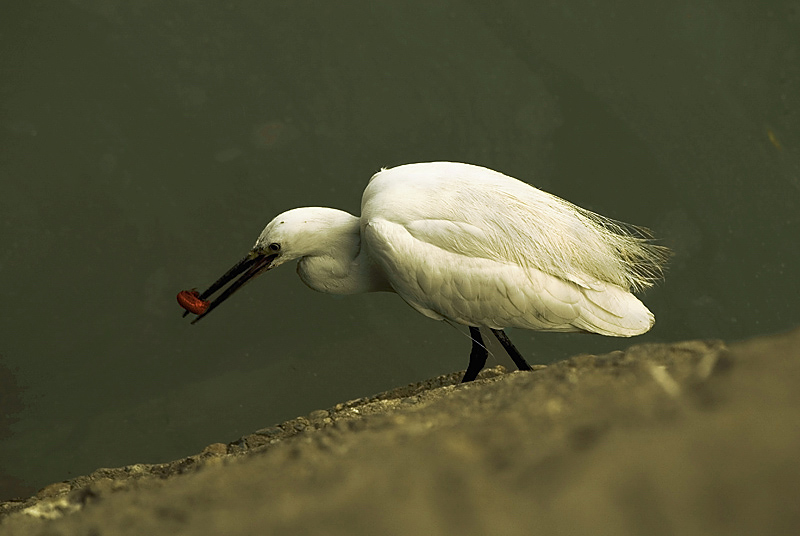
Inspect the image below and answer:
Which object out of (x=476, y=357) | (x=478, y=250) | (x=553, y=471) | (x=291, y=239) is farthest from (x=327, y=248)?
(x=553, y=471)

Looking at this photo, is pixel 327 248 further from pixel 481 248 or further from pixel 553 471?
pixel 553 471

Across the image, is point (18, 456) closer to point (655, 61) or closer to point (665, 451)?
point (665, 451)

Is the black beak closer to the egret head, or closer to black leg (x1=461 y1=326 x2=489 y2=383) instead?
the egret head

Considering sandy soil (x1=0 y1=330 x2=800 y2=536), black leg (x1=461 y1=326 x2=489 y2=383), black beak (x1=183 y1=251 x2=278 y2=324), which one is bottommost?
A: black leg (x1=461 y1=326 x2=489 y2=383)

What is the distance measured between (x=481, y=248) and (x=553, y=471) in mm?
1065

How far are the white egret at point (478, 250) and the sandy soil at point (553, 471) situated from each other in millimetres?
Answer: 843

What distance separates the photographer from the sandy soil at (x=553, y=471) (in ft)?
1.60

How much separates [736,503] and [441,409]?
36cm

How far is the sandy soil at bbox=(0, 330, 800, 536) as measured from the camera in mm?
489

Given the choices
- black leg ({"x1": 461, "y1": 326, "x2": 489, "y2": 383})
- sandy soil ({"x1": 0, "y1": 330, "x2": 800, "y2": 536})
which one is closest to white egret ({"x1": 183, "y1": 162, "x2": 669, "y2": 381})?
black leg ({"x1": 461, "y1": 326, "x2": 489, "y2": 383})

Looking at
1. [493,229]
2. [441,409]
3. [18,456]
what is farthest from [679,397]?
[18,456]

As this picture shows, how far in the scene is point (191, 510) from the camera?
2.06 ft

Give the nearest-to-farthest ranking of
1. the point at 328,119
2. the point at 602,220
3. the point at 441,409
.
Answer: the point at 441,409 → the point at 602,220 → the point at 328,119

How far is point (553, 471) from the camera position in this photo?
53cm
